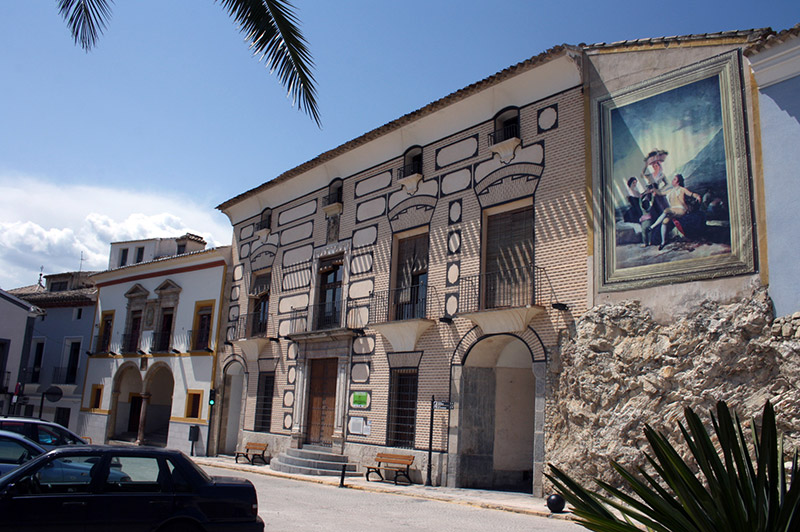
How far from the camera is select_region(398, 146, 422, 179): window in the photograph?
1862 cm

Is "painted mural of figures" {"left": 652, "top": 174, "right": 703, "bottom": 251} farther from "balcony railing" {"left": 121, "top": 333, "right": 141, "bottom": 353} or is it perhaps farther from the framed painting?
"balcony railing" {"left": 121, "top": 333, "right": 141, "bottom": 353}

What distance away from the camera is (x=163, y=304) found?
2836 cm

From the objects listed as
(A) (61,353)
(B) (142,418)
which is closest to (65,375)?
(A) (61,353)

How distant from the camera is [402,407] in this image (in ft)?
57.8

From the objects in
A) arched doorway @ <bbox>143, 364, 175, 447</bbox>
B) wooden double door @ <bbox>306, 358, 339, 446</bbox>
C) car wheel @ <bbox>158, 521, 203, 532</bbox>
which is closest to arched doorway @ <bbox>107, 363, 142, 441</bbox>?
arched doorway @ <bbox>143, 364, 175, 447</bbox>

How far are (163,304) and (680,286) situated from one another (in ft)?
72.9

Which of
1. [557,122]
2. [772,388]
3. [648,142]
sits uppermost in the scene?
[557,122]

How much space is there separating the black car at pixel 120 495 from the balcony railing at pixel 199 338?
19.2 m

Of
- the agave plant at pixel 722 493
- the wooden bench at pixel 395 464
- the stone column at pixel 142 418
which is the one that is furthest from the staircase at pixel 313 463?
the agave plant at pixel 722 493

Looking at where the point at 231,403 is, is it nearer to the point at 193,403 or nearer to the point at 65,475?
the point at 193,403

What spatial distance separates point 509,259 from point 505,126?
11.1 ft

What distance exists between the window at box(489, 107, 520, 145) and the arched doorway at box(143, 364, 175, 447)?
18.4 metres

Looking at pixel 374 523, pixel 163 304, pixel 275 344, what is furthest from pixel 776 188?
pixel 163 304

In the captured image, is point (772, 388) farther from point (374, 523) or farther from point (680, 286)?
point (374, 523)
